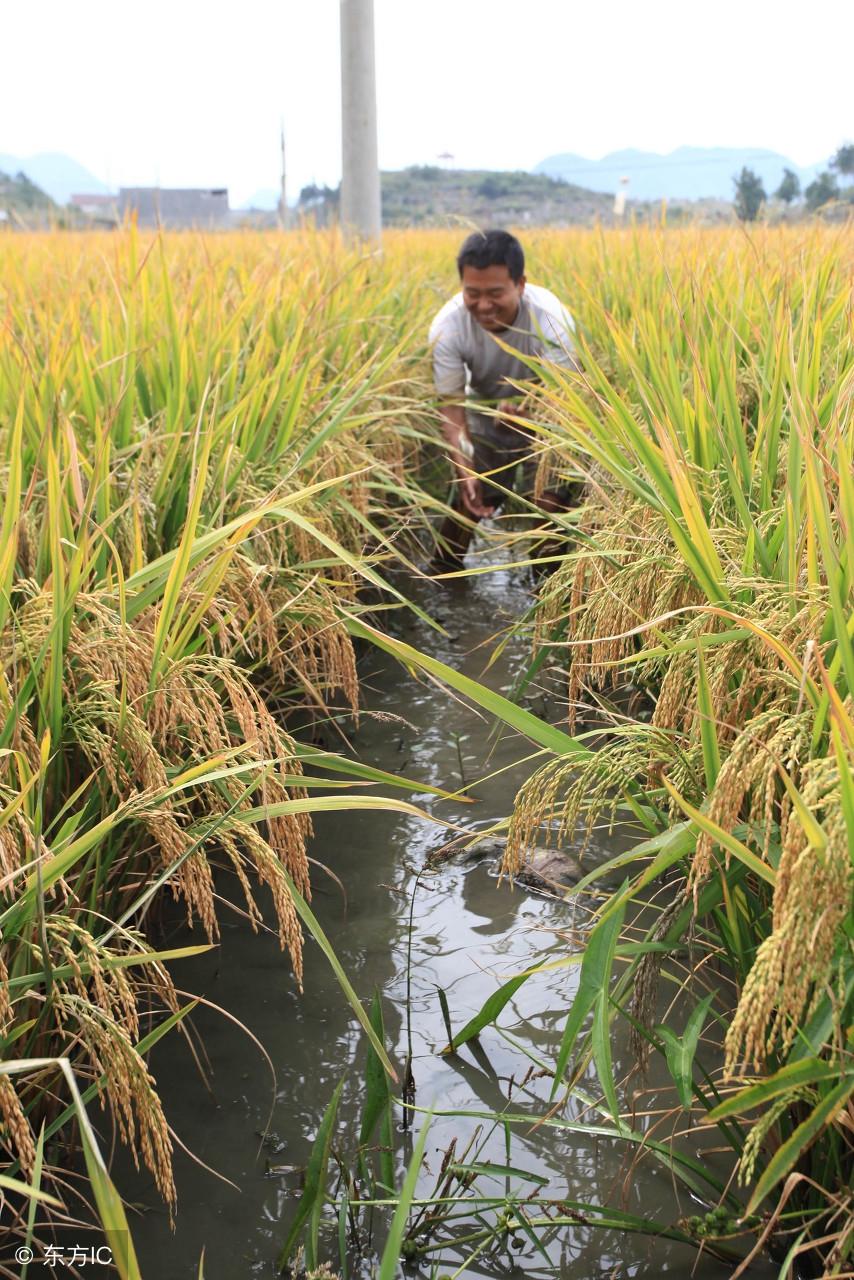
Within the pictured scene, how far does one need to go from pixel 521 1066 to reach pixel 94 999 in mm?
638

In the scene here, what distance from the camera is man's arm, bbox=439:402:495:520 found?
11.8 feet

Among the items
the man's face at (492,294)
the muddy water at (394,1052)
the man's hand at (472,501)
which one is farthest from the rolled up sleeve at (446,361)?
the muddy water at (394,1052)

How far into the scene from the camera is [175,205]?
521 centimetres

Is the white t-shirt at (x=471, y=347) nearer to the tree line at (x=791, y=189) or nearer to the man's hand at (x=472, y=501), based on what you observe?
the man's hand at (x=472, y=501)

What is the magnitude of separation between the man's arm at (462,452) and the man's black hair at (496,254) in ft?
1.55

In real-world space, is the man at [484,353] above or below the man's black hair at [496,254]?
below

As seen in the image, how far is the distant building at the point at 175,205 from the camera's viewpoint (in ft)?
13.3

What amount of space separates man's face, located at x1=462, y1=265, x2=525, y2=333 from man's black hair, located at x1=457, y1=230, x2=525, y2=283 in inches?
0.6

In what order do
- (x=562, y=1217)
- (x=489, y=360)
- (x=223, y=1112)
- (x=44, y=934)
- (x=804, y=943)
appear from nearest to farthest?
(x=804, y=943) → (x=44, y=934) → (x=562, y=1217) → (x=223, y=1112) → (x=489, y=360)

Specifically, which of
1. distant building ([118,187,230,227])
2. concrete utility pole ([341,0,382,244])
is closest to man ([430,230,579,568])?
distant building ([118,187,230,227])

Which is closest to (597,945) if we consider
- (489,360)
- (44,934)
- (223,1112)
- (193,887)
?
(193,887)

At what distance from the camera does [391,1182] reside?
1366 mm

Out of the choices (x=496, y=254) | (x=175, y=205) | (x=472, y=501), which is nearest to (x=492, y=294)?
(x=496, y=254)

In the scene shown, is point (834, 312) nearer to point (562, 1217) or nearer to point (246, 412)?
point (246, 412)
